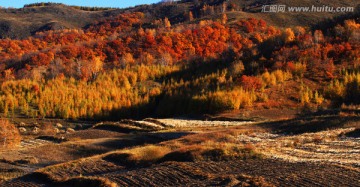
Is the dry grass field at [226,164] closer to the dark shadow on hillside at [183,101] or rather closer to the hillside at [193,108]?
the hillside at [193,108]

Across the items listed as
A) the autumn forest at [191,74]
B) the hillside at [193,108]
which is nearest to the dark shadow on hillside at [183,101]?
the autumn forest at [191,74]

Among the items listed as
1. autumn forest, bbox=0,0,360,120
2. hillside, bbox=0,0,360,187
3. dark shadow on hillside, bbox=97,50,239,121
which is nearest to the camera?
hillside, bbox=0,0,360,187

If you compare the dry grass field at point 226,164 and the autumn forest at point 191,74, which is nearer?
the dry grass field at point 226,164

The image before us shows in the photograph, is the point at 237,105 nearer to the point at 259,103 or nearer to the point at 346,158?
the point at 259,103

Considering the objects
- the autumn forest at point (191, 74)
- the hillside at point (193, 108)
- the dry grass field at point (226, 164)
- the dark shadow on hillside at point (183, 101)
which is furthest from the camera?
the dark shadow on hillside at point (183, 101)

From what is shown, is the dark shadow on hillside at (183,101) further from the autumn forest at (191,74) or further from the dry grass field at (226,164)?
the dry grass field at (226,164)

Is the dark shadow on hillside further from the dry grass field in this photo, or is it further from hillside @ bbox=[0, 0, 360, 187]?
the dry grass field

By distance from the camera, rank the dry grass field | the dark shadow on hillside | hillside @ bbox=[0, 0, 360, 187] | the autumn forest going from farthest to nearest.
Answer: the dark shadow on hillside → the autumn forest → hillside @ bbox=[0, 0, 360, 187] → the dry grass field

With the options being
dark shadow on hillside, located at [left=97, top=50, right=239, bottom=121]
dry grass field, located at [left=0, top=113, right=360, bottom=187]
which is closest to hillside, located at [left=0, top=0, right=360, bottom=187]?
dry grass field, located at [left=0, top=113, right=360, bottom=187]

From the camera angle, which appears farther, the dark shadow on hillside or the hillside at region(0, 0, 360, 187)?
the dark shadow on hillside

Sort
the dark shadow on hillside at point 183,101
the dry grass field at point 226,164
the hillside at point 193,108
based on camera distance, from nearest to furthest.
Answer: the dry grass field at point 226,164 < the hillside at point 193,108 < the dark shadow on hillside at point 183,101

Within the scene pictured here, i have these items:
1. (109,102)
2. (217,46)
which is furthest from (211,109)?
(217,46)

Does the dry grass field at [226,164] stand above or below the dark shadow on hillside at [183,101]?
above

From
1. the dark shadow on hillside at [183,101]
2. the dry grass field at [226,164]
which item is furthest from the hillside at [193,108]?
the dark shadow on hillside at [183,101]
